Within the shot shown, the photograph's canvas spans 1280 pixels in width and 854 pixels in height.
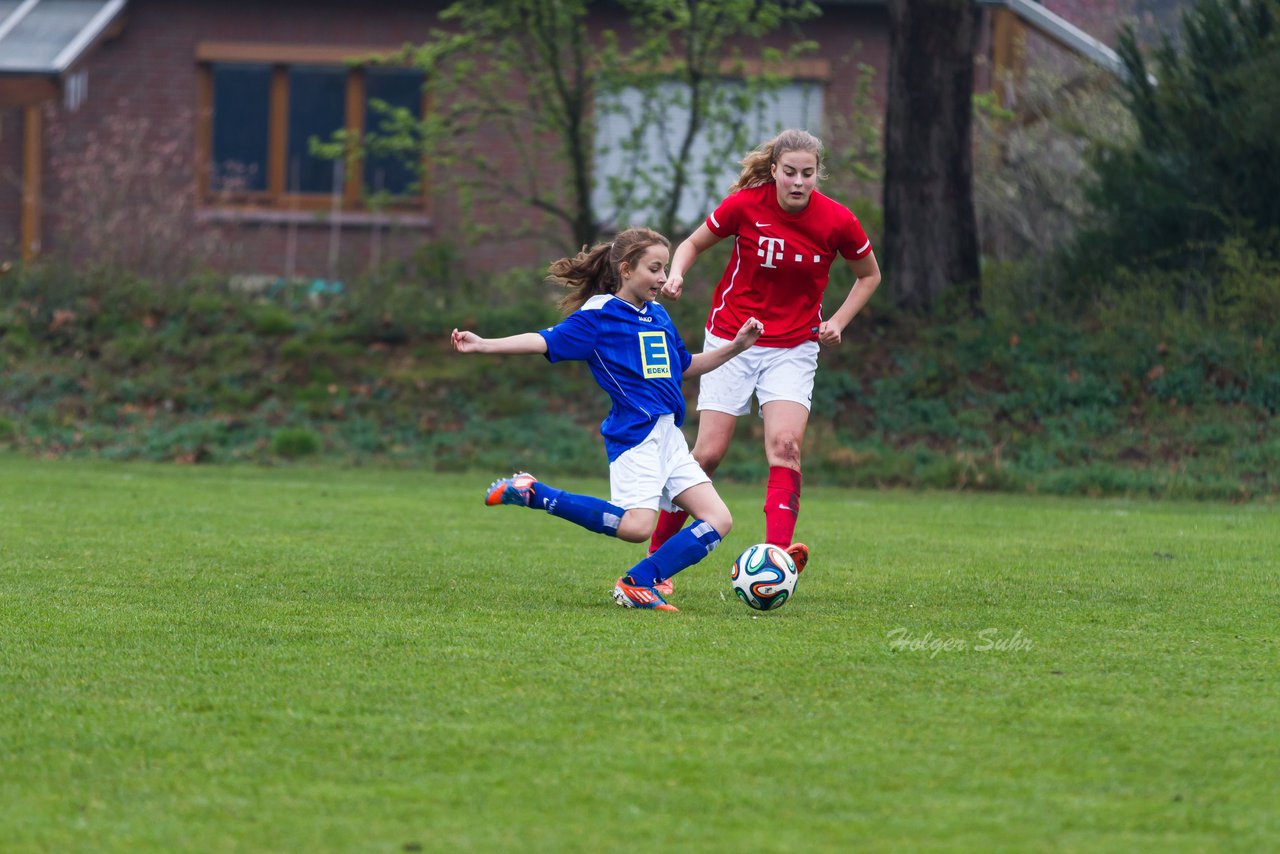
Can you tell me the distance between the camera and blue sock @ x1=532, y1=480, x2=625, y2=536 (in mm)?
6723

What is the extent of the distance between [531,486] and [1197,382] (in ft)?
33.3

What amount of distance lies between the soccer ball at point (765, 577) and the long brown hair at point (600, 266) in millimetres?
1291

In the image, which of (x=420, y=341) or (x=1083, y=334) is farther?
(x=420, y=341)

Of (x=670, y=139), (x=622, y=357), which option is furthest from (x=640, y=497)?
(x=670, y=139)

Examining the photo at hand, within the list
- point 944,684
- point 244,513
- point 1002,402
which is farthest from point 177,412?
point 944,684

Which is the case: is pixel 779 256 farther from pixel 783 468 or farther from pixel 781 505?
pixel 781 505

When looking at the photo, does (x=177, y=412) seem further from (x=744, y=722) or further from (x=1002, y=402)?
(x=744, y=722)

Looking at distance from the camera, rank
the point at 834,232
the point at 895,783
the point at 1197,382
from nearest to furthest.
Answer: the point at 895,783 → the point at 834,232 → the point at 1197,382

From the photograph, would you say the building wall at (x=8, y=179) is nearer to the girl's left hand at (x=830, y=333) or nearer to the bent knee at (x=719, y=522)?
the girl's left hand at (x=830, y=333)

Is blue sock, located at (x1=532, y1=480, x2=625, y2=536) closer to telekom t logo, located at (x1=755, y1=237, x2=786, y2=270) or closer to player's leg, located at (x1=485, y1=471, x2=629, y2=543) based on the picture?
player's leg, located at (x1=485, y1=471, x2=629, y2=543)

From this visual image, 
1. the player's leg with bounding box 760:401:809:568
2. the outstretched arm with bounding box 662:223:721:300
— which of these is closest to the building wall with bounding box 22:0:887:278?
the outstretched arm with bounding box 662:223:721:300

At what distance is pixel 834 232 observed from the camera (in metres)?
7.43
